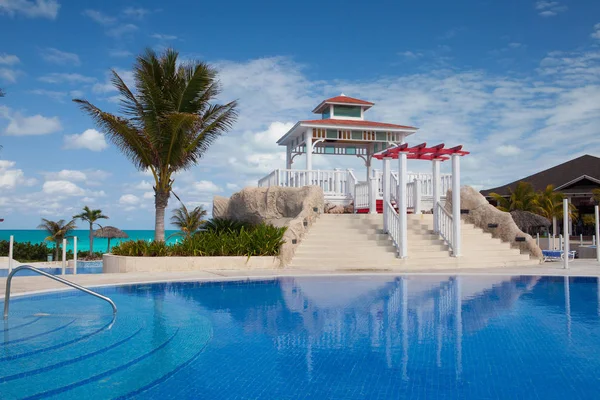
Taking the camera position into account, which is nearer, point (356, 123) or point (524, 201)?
point (356, 123)

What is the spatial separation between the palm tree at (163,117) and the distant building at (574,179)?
948 inches

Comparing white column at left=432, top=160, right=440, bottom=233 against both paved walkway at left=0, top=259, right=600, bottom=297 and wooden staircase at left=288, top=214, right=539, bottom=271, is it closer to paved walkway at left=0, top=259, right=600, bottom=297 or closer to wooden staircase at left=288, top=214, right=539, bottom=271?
wooden staircase at left=288, top=214, right=539, bottom=271

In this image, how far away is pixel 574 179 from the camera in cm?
3588

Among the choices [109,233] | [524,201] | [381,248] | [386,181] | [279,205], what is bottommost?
[381,248]

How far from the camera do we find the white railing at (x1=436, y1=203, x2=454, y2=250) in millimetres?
18219

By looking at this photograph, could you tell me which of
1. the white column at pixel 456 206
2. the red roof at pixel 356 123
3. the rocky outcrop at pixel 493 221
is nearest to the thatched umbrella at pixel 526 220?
the rocky outcrop at pixel 493 221

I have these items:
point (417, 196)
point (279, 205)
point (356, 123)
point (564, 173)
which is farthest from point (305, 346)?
point (564, 173)

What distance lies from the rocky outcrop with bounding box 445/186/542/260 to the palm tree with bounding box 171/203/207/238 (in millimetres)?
16425

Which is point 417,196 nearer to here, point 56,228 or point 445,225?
point 445,225

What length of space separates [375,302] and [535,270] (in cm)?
823

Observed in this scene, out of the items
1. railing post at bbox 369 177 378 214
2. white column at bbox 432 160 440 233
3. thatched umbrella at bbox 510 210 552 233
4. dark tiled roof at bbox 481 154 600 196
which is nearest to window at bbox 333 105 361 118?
railing post at bbox 369 177 378 214

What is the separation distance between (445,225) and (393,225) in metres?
2.02

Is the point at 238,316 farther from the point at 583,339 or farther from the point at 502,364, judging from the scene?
the point at 583,339

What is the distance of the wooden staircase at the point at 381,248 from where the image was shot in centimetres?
1694
